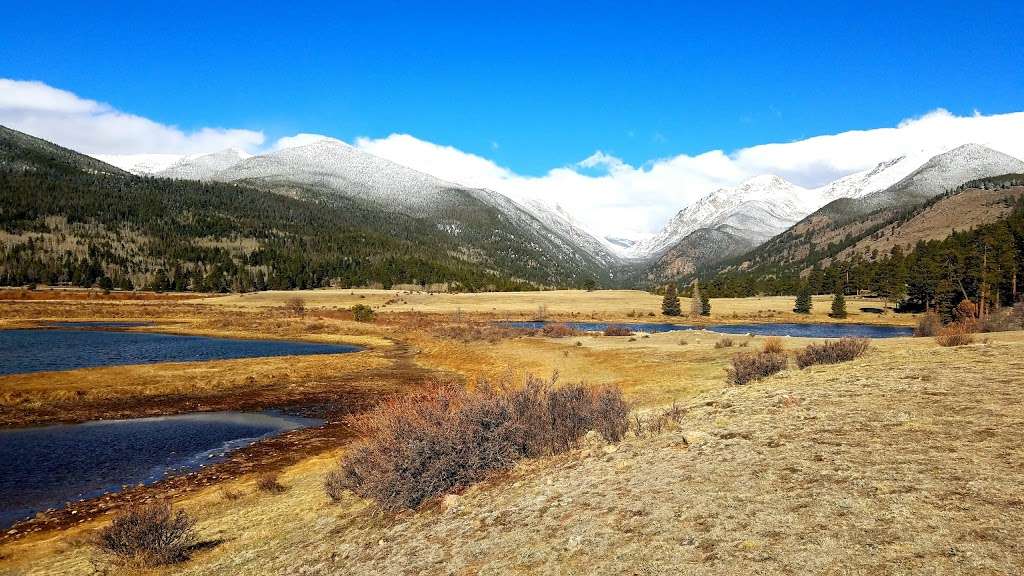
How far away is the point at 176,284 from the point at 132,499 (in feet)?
621

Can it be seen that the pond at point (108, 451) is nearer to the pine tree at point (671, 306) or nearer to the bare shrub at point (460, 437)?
the bare shrub at point (460, 437)

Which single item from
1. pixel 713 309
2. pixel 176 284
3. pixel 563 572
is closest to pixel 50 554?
pixel 563 572

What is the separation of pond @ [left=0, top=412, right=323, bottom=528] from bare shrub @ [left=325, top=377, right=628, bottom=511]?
10.5 metres

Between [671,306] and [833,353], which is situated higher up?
[833,353]

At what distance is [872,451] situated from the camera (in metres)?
8.45

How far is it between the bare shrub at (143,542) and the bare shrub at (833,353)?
65.8 ft

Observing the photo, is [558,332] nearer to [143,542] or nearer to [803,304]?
[143,542]

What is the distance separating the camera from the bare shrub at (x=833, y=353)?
64.3ft

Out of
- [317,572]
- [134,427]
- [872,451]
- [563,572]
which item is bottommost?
[134,427]

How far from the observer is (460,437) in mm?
11617

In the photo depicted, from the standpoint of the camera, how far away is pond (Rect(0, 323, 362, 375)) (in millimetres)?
45938

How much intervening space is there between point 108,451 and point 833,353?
29.3m

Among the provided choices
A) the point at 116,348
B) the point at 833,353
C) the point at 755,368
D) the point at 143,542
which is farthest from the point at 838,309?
the point at 143,542

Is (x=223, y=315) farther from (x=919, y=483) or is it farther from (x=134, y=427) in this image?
Result: (x=919, y=483)
